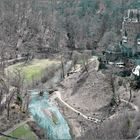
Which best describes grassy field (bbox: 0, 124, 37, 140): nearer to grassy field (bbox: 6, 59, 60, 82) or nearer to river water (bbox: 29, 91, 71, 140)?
river water (bbox: 29, 91, 71, 140)

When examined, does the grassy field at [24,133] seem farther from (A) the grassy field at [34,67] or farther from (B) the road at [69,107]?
(A) the grassy field at [34,67]

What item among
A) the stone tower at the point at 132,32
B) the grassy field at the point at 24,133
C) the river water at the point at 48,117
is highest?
the stone tower at the point at 132,32

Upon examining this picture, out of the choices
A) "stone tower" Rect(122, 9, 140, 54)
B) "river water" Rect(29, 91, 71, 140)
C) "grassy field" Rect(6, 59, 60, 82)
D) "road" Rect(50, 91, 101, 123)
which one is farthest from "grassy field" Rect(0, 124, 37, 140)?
"stone tower" Rect(122, 9, 140, 54)

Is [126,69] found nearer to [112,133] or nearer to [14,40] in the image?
[112,133]

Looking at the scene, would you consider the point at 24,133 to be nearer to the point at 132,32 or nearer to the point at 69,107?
the point at 69,107

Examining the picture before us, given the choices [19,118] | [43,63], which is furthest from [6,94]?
[43,63]

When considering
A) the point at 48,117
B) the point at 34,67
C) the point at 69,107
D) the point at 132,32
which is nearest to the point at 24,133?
Result: the point at 48,117

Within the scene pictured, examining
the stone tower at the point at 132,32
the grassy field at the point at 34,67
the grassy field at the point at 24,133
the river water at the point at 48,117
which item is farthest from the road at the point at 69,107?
the stone tower at the point at 132,32
